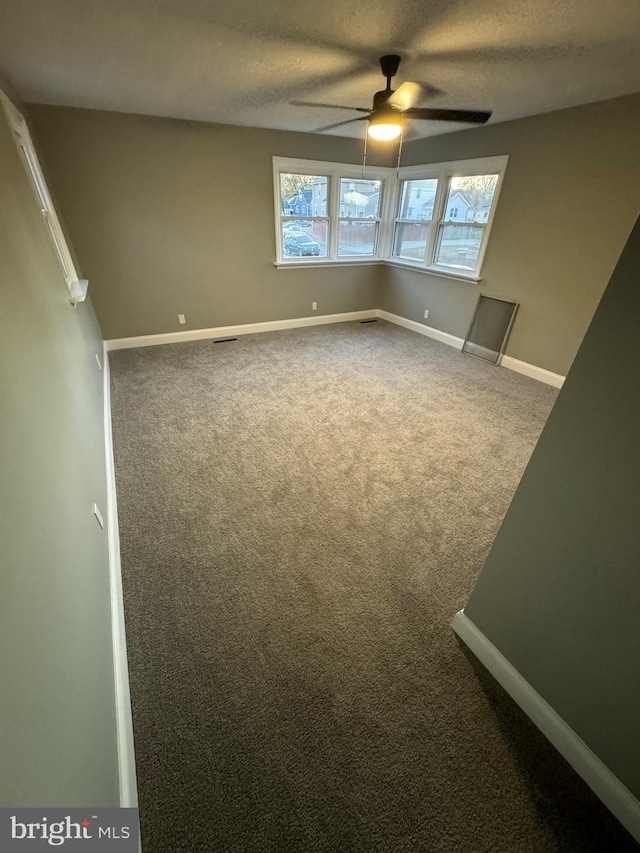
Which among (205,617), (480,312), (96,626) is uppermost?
(480,312)

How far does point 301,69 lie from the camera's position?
7.50ft

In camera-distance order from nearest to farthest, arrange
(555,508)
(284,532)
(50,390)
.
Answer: (555,508) → (50,390) → (284,532)

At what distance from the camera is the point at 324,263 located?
198 inches

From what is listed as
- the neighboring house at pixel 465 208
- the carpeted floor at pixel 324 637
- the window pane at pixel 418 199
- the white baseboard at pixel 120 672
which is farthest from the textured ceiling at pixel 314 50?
the white baseboard at pixel 120 672

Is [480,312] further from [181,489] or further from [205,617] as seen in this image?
[205,617]

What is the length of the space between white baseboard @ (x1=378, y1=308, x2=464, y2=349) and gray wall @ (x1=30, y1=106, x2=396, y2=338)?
1358mm

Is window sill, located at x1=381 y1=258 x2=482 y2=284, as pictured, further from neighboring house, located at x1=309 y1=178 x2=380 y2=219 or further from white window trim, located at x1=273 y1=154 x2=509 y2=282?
neighboring house, located at x1=309 y1=178 x2=380 y2=219

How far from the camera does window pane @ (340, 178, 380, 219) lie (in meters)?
4.79

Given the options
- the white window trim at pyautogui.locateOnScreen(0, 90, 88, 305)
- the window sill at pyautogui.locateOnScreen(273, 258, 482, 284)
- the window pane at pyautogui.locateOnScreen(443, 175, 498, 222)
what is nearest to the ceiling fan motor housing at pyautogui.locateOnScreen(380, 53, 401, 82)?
the window pane at pyautogui.locateOnScreen(443, 175, 498, 222)

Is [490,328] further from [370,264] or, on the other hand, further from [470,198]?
[370,264]

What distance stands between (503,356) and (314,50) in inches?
129

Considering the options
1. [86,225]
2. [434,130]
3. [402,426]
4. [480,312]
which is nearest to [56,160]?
[86,225]

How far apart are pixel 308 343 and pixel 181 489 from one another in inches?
115

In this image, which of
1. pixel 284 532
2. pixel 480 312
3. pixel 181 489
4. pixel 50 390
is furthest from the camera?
pixel 480 312
